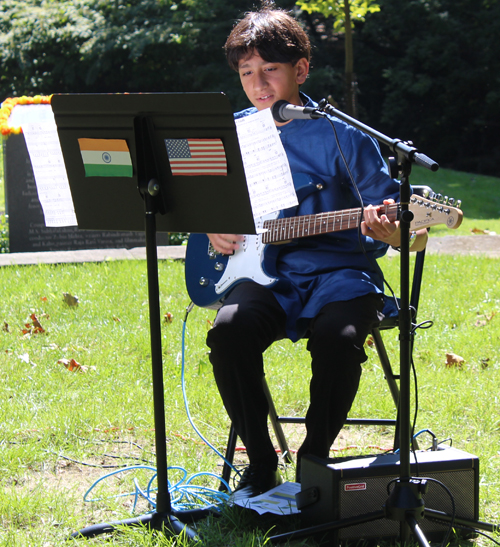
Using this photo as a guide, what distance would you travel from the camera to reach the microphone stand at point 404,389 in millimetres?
1698

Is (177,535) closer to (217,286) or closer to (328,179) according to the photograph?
(217,286)

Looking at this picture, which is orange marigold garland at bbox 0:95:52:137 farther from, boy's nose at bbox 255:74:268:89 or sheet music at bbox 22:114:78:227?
sheet music at bbox 22:114:78:227

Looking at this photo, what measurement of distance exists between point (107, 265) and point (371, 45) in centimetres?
1330

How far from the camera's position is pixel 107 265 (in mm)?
5414

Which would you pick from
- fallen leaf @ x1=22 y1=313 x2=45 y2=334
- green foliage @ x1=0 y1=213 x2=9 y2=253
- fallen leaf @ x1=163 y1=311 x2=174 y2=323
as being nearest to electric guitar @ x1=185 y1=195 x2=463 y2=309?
fallen leaf @ x1=163 y1=311 x2=174 y2=323

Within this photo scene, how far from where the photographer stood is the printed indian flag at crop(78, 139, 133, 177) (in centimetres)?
195

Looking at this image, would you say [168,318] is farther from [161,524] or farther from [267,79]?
[161,524]

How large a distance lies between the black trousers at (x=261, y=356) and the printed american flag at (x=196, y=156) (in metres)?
0.53

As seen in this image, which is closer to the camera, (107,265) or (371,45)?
(107,265)

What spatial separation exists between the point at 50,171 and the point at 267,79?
0.86 m

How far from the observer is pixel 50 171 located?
81.3 inches

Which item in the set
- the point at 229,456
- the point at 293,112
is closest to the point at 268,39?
the point at 293,112

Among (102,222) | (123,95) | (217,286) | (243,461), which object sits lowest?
(243,461)

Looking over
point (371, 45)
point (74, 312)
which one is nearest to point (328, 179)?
point (74, 312)
